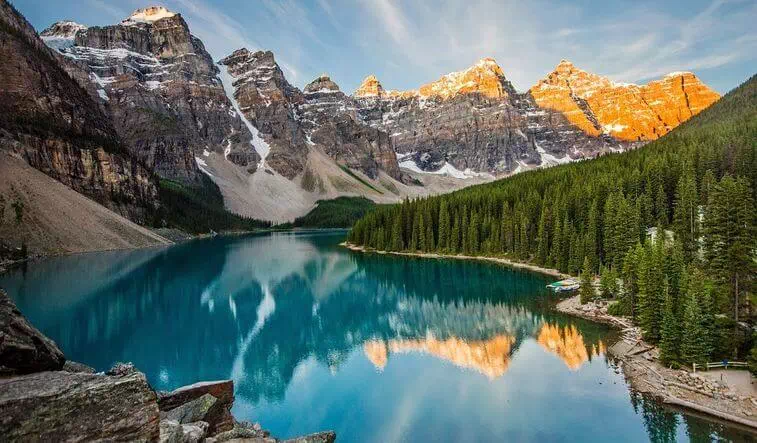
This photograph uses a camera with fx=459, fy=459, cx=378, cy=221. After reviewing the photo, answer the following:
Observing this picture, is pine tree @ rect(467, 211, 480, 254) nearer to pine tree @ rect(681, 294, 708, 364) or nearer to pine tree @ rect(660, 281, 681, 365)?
pine tree @ rect(660, 281, 681, 365)

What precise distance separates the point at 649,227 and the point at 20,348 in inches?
2771

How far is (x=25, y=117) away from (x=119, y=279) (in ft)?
271

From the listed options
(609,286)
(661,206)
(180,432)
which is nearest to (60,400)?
(180,432)

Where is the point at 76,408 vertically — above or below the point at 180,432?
above

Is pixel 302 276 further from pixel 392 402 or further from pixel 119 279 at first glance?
pixel 392 402

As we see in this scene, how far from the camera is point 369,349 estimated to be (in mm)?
35875

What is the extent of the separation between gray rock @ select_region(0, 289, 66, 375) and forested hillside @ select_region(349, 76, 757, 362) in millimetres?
29533

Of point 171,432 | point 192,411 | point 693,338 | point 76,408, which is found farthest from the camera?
point 693,338

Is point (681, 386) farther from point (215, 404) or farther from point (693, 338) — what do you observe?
point (215, 404)

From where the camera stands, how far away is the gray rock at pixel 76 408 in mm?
7074

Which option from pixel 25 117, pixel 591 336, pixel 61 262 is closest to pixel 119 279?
pixel 61 262

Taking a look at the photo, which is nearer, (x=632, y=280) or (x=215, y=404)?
(x=215, y=404)

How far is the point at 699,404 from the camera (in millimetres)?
21641

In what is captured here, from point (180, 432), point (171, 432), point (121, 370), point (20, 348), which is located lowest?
point (180, 432)
